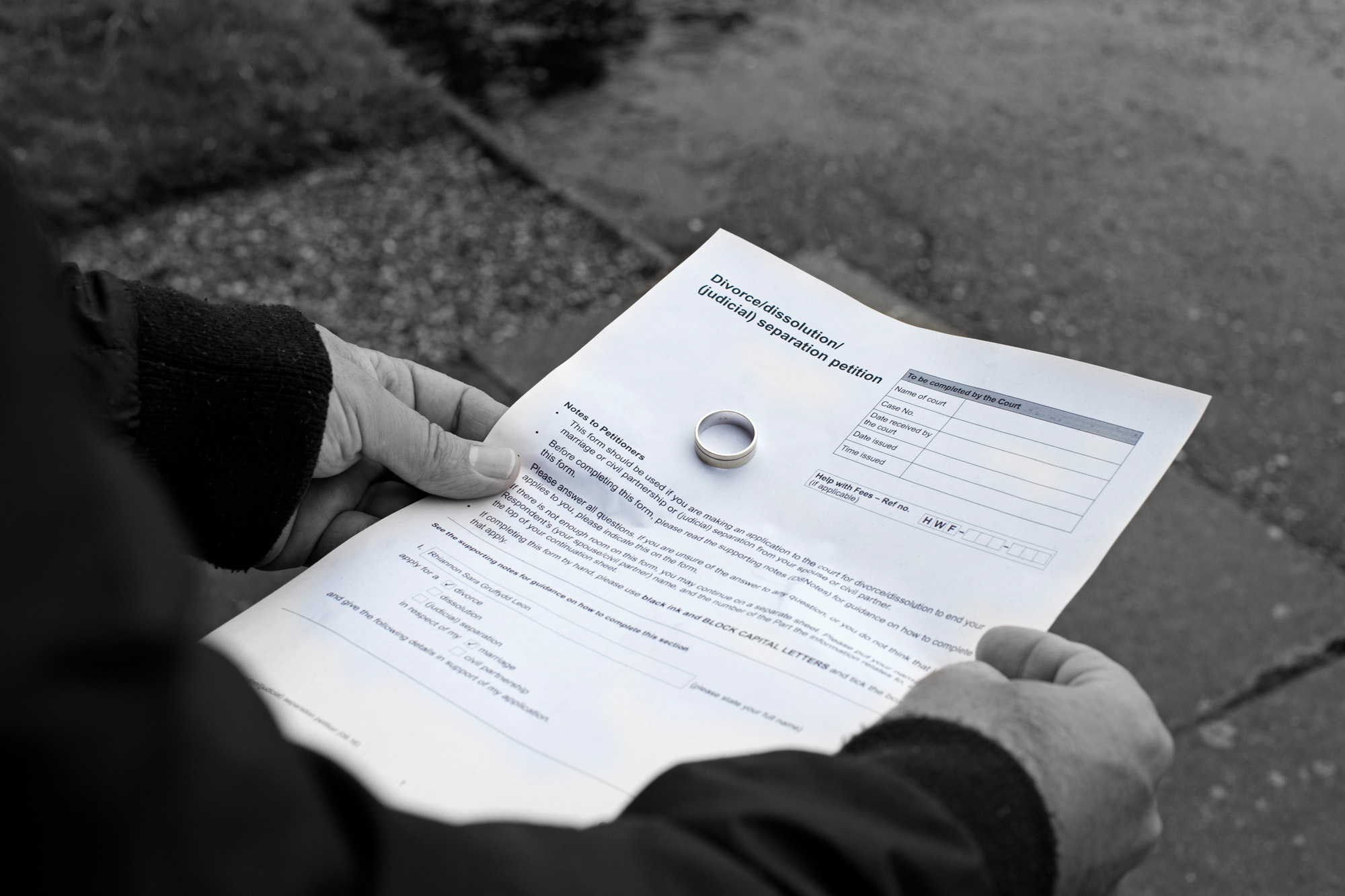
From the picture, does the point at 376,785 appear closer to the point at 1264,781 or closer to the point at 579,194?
the point at 1264,781

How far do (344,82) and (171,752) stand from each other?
11.4 ft

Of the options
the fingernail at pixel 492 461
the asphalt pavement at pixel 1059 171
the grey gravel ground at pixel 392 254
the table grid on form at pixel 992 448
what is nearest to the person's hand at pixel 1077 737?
the table grid on form at pixel 992 448

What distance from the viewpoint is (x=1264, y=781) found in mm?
2092

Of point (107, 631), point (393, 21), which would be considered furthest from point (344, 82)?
point (107, 631)

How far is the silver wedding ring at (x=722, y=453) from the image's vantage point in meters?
1.32

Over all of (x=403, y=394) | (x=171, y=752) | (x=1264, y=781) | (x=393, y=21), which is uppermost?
(x=171, y=752)

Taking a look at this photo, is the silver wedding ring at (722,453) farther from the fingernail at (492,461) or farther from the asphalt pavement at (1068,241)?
the asphalt pavement at (1068,241)

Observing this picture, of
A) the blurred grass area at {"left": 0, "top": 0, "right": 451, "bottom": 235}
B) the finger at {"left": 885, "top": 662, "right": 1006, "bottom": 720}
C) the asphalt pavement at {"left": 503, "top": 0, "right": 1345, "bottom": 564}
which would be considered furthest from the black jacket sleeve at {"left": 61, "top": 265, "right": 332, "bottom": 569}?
the blurred grass area at {"left": 0, "top": 0, "right": 451, "bottom": 235}

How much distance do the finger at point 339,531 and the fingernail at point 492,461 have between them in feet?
0.48

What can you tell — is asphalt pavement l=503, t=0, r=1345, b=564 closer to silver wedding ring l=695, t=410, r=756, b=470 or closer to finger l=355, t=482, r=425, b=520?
silver wedding ring l=695, t=410, r=756, b=470

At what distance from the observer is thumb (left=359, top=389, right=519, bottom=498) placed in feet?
4.37

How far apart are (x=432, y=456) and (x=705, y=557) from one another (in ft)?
1.15

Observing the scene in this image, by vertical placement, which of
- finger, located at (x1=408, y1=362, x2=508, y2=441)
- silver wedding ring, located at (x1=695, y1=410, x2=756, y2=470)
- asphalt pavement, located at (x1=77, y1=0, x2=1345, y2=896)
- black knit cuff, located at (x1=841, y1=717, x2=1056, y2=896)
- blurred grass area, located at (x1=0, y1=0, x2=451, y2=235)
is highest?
black knit cuff, located at (x1=841, y1=717, x2=1056, y2=896)

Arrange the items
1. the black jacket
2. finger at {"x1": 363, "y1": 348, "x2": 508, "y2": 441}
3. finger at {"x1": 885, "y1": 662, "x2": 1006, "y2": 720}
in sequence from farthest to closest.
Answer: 1. finger at {"x1": 363, "y1": 348, "x2": 508, "y2": 441}
2. finger at {"x1": 885, "y1": 662, "x2": 1006, "y2": 720}
3. the black jacket
